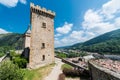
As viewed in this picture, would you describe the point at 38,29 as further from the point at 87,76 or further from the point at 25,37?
the point at 87,76

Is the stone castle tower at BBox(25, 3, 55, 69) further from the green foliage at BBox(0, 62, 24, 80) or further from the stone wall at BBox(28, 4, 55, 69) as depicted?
the green foliage at BBox(0, 62, 24, 80)

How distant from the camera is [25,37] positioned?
94.7 ft

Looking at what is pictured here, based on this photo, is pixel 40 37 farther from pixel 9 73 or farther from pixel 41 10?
pixel 9 73

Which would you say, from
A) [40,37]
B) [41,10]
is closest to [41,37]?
[40,37]

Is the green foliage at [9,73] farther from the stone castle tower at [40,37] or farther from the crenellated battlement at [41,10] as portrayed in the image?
the crenellated battlement at [41,10]

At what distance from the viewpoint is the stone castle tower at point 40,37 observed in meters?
22.0

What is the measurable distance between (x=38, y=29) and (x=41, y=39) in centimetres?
210

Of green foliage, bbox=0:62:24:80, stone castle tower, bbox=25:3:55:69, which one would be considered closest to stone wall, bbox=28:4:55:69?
stone castle tower, bbox=25:3:55:69

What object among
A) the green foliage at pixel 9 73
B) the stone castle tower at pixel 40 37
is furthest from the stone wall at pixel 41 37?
the green foliage at pixel 9 73

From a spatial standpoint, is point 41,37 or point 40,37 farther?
point 41,37

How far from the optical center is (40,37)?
23.2 meters

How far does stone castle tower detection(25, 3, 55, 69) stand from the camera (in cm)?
2197

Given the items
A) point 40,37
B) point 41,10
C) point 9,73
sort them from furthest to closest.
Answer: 1. point 41,10
2. point 40,37
3. point 9,73

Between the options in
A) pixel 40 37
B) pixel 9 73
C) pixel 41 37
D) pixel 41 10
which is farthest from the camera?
pixel 41 10
